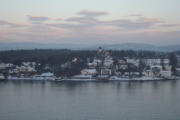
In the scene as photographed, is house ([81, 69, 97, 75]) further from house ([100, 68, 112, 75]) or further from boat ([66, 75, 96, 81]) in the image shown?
boat ([66, 75, 96, 81])

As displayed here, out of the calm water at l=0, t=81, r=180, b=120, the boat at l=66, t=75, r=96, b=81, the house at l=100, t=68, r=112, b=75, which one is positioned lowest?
the calm water at l=0, t=81, r=180, b=120

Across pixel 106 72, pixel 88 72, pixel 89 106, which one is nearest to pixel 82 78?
pixel 88 72

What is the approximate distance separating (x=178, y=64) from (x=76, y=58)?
14.9 ft

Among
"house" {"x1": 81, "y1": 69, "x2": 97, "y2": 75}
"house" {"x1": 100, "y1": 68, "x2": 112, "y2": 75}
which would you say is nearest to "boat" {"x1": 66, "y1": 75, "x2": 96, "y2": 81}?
"house" {"x1": 81, "y1": 69, "x2": 97, "y2": 75}

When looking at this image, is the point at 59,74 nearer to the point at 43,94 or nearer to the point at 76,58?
the point at 76,58

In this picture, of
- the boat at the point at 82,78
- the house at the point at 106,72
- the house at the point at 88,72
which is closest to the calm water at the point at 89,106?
the boat at the point at 82,78

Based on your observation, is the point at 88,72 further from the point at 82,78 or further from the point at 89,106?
the point at 89,106

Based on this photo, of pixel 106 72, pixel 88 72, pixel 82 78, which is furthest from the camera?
pixel 106 72

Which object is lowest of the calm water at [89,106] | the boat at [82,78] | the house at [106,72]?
the calm water at [89,106]

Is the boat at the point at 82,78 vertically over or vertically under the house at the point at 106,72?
under

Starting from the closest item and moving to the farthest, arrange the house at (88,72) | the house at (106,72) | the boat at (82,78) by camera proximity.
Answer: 1. the boat at (82,78)
2. the house at (88,72)
3. the house at (106,72)

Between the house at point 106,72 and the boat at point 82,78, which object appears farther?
the house at point 106,72

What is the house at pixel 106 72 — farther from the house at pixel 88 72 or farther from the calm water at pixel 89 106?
the calm water at pixel 89 106

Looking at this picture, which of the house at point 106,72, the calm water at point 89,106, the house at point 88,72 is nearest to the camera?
the calm water at point 89,106
